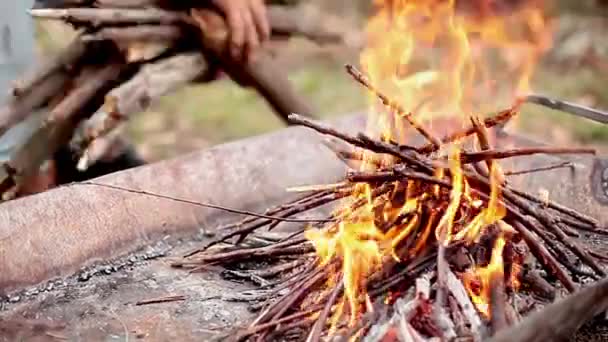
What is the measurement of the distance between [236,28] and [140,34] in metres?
0.31

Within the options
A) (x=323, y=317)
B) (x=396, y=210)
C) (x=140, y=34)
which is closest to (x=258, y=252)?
(x=396, y=210)

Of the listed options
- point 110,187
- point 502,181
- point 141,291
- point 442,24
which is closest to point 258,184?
point 110,187

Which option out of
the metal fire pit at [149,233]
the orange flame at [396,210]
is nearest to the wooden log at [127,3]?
the metal fire pit at [149,233]

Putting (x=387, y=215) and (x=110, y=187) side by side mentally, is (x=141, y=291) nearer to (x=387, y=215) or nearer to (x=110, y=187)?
(x=110, y=187)

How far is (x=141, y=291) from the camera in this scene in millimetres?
2180

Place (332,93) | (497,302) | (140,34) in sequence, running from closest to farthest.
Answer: (497,302)
(140,34)
(332,93)

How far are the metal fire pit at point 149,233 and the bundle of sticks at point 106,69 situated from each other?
0.31m

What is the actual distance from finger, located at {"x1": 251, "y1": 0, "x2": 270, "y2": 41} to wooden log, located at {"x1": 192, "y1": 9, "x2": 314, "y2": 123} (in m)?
0.08

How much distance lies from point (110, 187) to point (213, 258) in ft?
1.13

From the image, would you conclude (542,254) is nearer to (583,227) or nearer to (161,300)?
(583,227)

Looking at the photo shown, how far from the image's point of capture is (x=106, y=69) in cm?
284

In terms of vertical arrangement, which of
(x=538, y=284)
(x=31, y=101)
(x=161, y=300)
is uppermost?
(x=31, y=101)

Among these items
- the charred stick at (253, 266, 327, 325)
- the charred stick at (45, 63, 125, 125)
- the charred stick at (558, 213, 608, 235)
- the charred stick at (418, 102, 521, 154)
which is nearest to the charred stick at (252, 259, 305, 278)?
the charred stick at (253, 266, 327, 325)

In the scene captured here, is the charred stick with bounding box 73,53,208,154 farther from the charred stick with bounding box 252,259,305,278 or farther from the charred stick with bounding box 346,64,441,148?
the charred stick with bounding box 346,64,441,148
